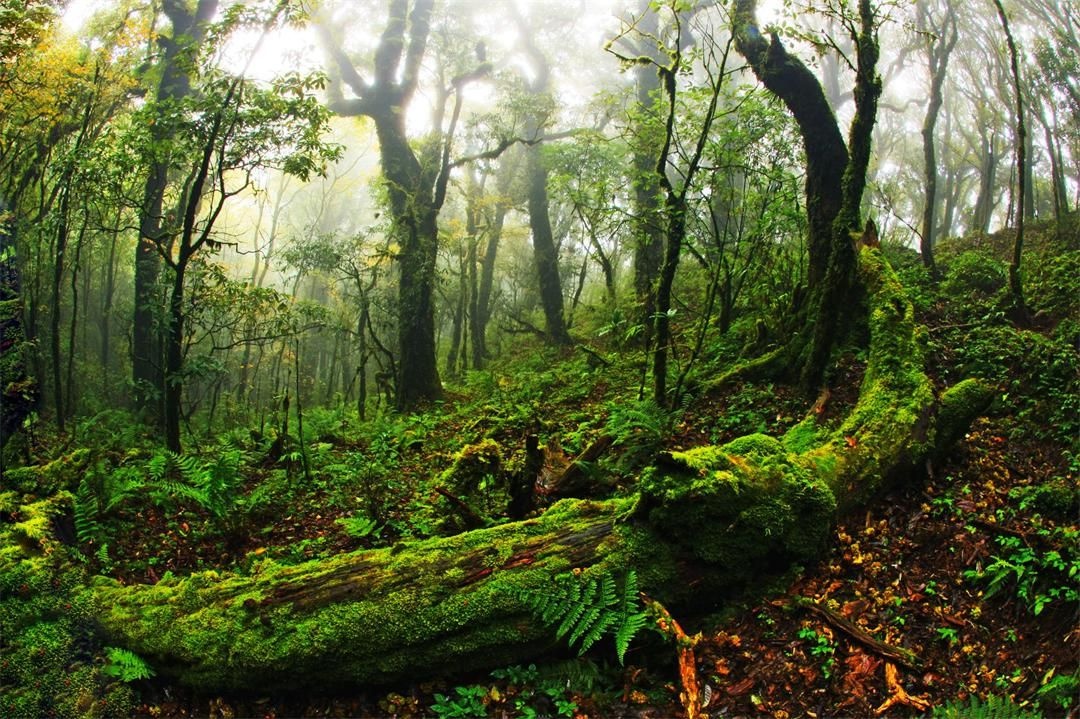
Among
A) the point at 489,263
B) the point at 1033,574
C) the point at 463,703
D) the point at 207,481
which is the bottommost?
the point at 463,703

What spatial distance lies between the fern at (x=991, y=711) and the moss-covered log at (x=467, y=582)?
133 cm

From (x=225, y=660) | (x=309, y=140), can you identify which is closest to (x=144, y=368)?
(x=309, y=140)

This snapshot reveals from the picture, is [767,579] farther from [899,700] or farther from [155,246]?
[155,246]

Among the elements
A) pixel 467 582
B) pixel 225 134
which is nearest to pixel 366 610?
pixel 467 582

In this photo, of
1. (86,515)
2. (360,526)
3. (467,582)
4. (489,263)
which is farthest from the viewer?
(489,263)

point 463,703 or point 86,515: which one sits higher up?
point 86,515

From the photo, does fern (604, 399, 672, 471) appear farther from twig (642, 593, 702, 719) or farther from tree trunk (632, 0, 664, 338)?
twig (642, 593, 702, 719)

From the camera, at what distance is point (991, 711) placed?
258 cm

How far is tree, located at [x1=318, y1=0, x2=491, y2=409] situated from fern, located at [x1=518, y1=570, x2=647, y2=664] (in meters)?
10.2

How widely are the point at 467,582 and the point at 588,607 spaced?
793mm

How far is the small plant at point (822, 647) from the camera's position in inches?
127

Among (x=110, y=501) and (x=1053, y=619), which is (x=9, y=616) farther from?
(x=1053, y=619)

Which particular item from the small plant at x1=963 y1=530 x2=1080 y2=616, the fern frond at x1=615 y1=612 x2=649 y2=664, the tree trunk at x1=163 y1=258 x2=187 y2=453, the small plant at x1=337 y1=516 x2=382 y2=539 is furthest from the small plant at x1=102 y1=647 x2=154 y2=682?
the small plant at x1=963 y1=530 x2=1080 y2=616

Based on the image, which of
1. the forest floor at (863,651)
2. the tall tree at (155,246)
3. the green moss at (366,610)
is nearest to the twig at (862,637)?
the forest floor at (863,651)
